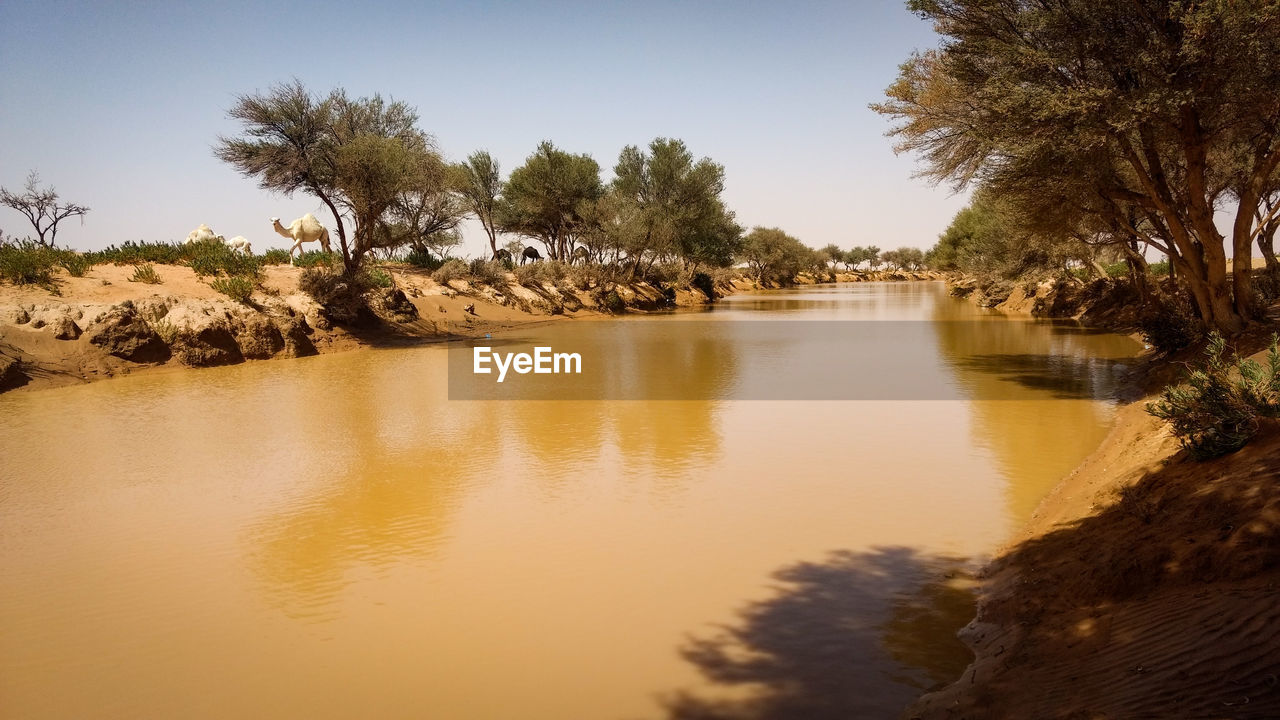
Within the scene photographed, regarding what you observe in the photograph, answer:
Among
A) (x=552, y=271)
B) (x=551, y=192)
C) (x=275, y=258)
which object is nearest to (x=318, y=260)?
(x=275, y=258)

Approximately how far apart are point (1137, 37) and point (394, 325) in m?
25.1

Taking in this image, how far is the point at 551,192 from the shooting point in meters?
49.3

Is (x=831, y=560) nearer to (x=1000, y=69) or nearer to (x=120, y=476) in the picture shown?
(x=120, y=476)

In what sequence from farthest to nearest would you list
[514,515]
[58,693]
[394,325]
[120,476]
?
[394,325]
[120,476]
[514,515]
[58,693]

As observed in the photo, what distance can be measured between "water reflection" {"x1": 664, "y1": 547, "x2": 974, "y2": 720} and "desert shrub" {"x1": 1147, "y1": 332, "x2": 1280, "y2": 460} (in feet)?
7.83

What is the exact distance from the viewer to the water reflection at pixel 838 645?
Answer: 4.16 meters

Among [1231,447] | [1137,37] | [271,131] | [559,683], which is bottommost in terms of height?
[559,683]

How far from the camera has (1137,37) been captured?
1184 cm

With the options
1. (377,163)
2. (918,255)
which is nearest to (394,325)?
(377,163)

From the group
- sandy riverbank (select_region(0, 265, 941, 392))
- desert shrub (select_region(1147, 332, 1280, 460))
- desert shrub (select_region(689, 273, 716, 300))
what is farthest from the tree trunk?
desert shrub (select_region(689, 273, 716, 300))

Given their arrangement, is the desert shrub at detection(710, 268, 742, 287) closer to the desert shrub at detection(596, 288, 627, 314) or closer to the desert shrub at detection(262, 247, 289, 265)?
the desert shrub at detection(596, 288, 627, 314)

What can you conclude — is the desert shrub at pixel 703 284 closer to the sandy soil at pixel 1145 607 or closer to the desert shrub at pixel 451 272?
the desert shrub at pixel 451 272

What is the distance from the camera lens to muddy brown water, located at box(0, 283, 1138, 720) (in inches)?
175

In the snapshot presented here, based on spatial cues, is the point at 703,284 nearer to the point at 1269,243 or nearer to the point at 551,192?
the point at 551,192
